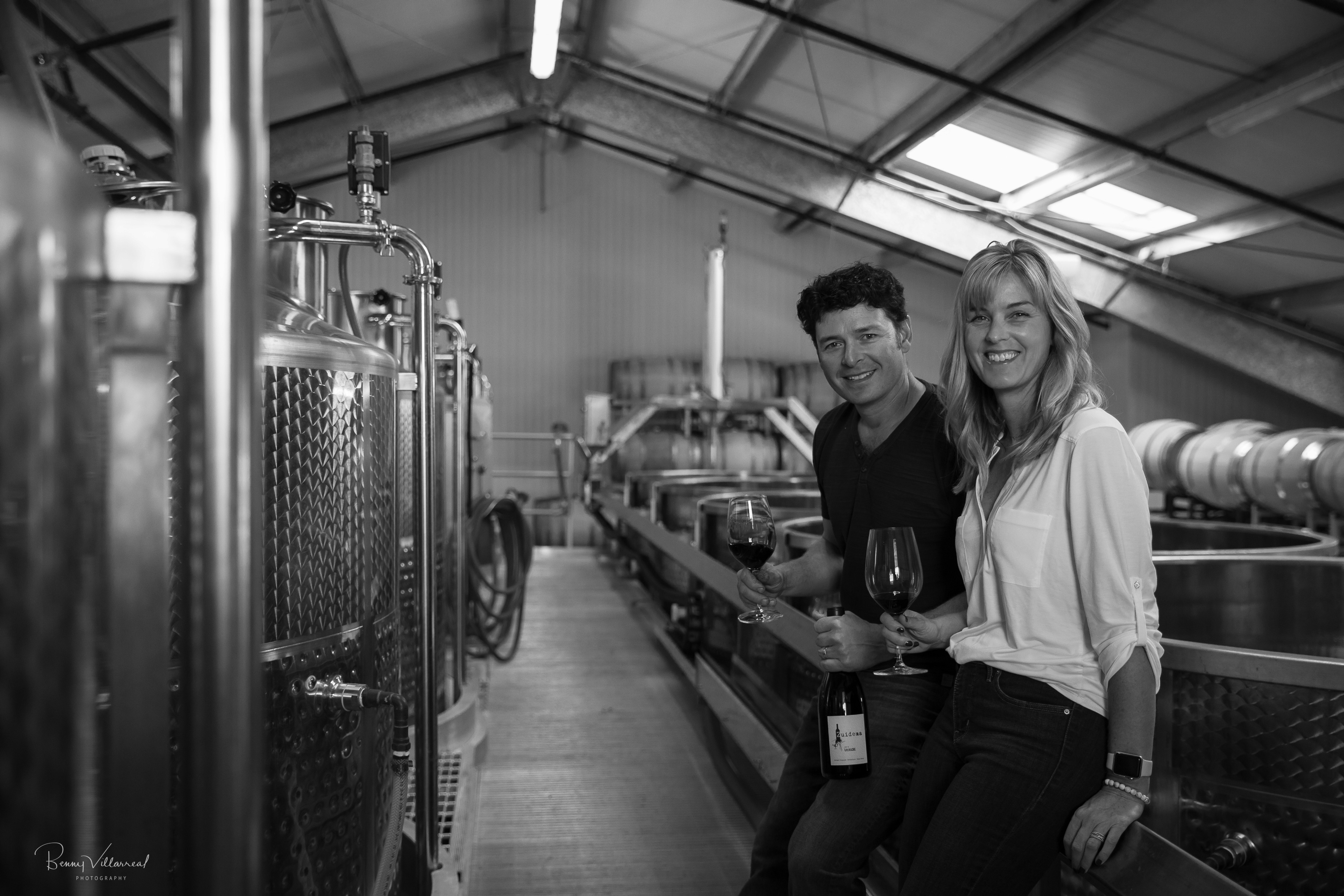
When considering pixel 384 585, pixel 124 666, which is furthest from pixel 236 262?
pixel 384 585

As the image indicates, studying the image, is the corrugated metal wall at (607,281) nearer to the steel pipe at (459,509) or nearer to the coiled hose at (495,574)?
the coiled hose at (495,574)

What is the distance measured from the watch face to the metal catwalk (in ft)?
4.94

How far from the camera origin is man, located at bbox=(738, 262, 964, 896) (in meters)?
1.46

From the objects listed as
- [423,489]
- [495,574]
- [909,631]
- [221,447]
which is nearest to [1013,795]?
[909,631]

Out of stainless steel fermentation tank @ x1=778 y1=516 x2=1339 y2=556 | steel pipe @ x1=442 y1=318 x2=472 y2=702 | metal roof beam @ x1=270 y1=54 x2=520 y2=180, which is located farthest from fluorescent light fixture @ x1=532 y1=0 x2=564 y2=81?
stainless steel fermentation tank @ x1=778 y1=516 x2=1339 y2=556

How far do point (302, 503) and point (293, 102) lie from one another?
8.32 metres

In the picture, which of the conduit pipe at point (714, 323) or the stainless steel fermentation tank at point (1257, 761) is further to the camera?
the conduit pipe at point (714, 323)

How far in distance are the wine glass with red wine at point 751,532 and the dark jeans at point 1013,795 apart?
1.73ft

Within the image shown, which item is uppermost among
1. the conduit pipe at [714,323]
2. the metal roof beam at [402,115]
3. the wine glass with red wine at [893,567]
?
the metal roof beam at [402,115]

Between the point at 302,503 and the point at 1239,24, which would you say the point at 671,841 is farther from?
the point at 1239,24

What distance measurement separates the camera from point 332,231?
169cm

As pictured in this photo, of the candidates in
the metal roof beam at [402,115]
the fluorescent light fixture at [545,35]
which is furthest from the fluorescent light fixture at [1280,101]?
the metal roof beam at [402,115]

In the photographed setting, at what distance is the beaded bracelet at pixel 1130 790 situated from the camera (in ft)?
3.89

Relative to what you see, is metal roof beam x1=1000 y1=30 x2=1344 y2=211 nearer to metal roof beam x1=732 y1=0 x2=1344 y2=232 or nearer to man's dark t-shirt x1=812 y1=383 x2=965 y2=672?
metal roof beam x1=732 y1=0 x2=1344 y2=232
